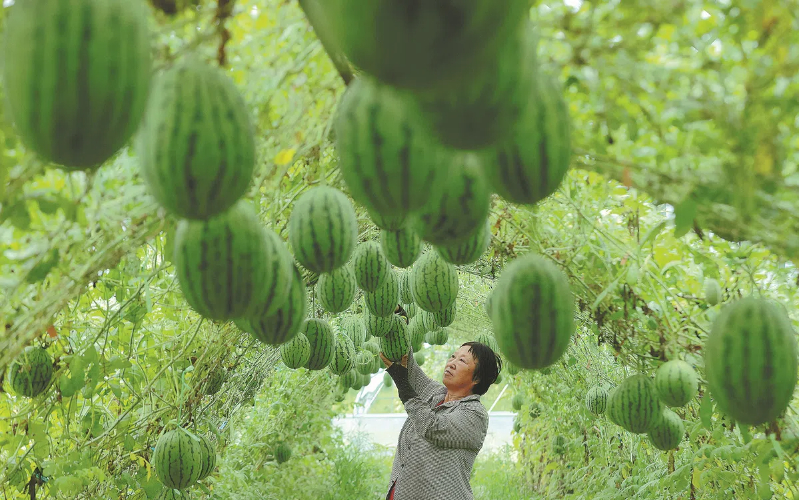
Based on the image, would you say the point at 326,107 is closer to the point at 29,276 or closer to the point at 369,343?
the point at 29,276

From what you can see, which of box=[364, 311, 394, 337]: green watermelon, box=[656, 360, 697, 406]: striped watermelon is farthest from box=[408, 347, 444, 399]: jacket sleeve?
box=[656, 360, 697, 406]: striped watermelon

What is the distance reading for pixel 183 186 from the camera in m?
1.01

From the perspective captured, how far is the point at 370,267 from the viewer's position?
2568 mm

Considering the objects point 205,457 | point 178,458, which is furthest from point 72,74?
point 205,457

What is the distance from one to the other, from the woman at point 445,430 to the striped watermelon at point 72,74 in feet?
12.6

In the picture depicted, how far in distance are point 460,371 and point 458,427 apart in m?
0.44

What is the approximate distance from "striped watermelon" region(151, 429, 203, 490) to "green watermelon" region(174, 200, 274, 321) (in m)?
1.74

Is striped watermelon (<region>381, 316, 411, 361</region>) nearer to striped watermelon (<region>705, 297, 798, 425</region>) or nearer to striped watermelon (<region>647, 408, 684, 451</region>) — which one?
striped watermelon (<region>647, 408, 684, 451</region>)

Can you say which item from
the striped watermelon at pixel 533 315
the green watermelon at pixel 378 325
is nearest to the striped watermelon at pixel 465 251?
the striped watermelon at pixel 533 315

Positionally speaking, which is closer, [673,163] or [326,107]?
[673,163]

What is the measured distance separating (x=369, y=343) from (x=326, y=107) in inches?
196

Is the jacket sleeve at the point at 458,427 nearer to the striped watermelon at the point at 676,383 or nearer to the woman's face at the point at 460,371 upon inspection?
the woman's face at the point at 460,371

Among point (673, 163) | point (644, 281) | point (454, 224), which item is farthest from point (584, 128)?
point (644, 281)

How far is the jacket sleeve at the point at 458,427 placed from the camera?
4.38m
